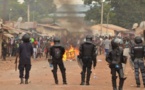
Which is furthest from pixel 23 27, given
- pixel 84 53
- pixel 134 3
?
pixel 84 53

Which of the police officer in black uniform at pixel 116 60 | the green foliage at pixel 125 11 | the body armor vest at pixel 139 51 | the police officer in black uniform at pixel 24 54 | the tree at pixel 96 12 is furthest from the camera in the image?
the green foliage at pixel 125 11

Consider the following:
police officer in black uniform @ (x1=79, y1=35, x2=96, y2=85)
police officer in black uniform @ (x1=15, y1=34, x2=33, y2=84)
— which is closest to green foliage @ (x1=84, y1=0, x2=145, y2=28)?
police officer in black uniform @ (x1=79, y1=35, x2=96, y2=85)

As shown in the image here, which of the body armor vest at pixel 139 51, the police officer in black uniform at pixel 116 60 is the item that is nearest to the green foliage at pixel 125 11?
the body armor vest at pixel 139 51

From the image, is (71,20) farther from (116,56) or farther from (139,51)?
(116,56)

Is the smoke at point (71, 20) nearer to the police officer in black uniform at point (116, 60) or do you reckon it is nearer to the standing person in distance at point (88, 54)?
the standing person in distance at point (88, 54)

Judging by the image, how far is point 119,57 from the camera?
11.6 meters

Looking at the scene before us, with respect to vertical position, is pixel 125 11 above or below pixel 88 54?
above

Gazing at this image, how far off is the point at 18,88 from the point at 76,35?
22814 millimetres

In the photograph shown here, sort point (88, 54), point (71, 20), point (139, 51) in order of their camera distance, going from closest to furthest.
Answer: point (139, 51), point (88, 54), point (71, 20)

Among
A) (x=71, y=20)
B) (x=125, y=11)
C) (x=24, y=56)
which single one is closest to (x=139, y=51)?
(x=24, y=56)

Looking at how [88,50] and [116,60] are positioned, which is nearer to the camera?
[116,60]

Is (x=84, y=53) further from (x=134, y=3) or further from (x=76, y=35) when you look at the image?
(x=134, y=3)

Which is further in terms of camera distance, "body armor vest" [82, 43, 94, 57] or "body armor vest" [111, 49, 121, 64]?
"body armor vest" [82, 43, 94, 57]

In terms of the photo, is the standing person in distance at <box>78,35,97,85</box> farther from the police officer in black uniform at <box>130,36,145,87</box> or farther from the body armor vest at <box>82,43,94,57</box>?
the police officer in black uniform at <box>130,36,145,87</box>
